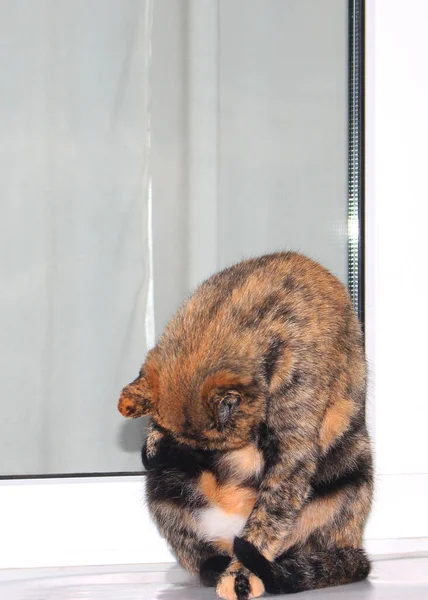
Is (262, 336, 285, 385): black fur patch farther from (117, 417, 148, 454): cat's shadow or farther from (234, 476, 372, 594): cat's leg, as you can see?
(117, 417, 148, 454): cat's shadow

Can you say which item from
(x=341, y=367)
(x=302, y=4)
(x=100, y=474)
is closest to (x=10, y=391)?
(x=100, y=474)

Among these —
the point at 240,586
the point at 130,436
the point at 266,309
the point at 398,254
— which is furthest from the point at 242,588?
the point at 398,254

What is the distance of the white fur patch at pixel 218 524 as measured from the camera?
106cm

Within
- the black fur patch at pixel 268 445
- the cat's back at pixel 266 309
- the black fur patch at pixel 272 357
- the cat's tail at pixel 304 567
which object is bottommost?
the cat's tail at pixel 304 567

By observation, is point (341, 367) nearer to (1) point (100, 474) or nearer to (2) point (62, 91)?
(1) point (100, 474)

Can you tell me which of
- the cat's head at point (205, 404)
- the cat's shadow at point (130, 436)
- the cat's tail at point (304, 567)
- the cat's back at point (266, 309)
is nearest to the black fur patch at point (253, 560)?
the cat's tail at point (304, 567)

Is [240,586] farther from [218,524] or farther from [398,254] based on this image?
[398,254]

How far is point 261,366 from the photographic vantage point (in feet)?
3.21

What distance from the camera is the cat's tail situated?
3.14 ft

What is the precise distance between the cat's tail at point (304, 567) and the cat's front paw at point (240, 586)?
0.03 ft

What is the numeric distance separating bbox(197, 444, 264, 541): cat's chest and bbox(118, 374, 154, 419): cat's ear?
0.40 ft

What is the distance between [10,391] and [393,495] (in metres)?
0.69

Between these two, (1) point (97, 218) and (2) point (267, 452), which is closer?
(2) point (267, 452)

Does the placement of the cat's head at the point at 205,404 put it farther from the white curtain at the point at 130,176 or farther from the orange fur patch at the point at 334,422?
the white curtain at the point at 130,176
